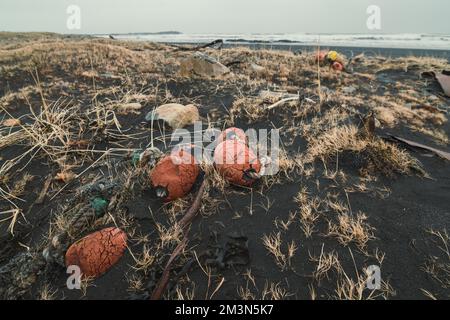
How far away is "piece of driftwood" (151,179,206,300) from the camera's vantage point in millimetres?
1941

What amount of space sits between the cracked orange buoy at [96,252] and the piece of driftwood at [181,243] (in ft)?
1.38

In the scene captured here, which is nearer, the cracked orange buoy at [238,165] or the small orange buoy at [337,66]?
the cracked orange buoy at [238,165]

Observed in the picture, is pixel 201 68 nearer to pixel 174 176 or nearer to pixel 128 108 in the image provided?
pixel 128 108

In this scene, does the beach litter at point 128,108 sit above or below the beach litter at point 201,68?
below

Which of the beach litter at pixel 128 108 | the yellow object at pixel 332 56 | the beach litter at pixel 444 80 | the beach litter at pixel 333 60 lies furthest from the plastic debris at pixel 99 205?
the yellow object at pixel 332 56

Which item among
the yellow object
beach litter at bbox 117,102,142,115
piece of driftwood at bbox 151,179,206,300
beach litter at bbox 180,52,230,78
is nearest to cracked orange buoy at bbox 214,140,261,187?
piece of driftwood at bbox 151,179,206,300

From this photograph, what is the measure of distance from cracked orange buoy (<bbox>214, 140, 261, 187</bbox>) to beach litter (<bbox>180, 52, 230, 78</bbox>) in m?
4.34

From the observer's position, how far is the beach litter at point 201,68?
22.4 feet

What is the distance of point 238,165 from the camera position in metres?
2.76

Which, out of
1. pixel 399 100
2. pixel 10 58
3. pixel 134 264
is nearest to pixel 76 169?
pixel 134 264

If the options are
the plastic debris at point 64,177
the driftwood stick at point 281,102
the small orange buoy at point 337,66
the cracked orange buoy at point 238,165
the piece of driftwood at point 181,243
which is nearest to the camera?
the piece of driftwood at point 181,243

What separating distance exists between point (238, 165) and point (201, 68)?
4742 mm

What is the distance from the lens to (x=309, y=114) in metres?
4.63

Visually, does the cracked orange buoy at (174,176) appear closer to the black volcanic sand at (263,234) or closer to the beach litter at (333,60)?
the black volcanic sand at (263,234)
